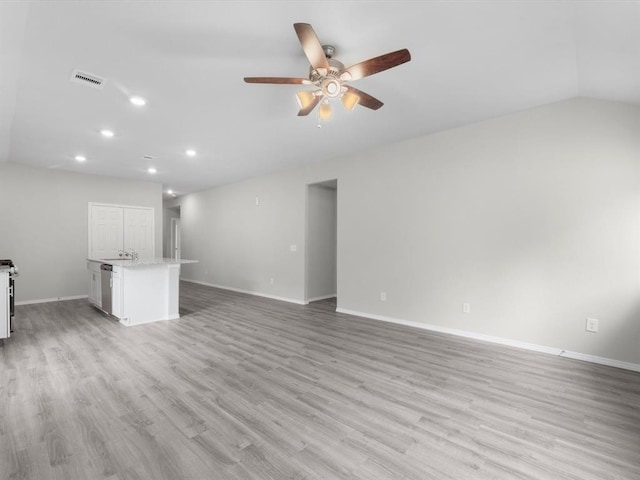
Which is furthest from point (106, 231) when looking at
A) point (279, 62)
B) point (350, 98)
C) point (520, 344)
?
point (520, 344)

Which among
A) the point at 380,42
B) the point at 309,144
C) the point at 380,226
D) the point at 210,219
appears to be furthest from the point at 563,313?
the point at 210,219

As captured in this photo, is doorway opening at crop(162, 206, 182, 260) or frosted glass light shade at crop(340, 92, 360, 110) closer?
frosted glass light shade at crop(340, 92, 360, 110)

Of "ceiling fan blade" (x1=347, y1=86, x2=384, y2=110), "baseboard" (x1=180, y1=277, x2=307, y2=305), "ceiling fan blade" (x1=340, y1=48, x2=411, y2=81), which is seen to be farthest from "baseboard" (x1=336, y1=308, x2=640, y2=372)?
"ceiling fan blade" (x1=340, y1=48, x2=411, y2=81)

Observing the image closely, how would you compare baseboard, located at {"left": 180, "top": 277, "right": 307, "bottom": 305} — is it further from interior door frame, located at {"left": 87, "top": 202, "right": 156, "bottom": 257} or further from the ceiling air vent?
the ceiling air vent

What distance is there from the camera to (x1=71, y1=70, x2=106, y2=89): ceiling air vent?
2752 mm

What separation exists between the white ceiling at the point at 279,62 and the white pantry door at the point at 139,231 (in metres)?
3.10

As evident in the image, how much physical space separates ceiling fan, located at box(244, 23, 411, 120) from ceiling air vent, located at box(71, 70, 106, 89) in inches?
63.4

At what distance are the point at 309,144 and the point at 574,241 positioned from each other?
140 inches

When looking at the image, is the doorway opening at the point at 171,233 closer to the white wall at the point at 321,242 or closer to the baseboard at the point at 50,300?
the baseboard at the point at 50,300

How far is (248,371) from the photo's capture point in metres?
2.92

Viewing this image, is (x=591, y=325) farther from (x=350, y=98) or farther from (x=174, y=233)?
(x=174, y=233)

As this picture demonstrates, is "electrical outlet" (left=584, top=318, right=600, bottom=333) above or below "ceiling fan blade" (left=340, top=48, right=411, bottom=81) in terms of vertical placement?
below

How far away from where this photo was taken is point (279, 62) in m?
2.60

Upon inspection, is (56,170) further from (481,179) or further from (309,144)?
(481,179)
